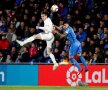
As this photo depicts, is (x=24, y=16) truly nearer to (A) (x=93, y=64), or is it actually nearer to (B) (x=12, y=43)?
(B) (x=12, y=43)

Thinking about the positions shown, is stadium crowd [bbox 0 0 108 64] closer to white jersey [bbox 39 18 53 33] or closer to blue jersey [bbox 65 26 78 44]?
blue jersey [bbox 65 26 78 44]

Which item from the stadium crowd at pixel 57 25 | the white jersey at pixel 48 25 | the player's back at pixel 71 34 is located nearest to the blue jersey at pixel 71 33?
the player's back at pixel 71 34

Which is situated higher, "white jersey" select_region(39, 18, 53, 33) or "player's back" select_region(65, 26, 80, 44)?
"white jersey" select_region(39, 18, 53, 33)

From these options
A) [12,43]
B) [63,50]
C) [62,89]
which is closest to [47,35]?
[62,89]

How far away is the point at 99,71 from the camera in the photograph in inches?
749

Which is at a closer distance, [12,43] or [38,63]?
[38,63]

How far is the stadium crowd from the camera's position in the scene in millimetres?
20266

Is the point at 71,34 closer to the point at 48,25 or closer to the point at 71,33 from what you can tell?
the point at 71,33

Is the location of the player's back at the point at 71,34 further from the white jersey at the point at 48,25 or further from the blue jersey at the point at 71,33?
the white jersey at the point at 48,25

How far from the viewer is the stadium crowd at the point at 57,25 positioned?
20266 millimetres

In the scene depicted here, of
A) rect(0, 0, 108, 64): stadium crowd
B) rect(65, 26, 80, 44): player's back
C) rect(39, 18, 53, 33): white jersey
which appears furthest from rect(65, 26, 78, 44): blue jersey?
rect(0, 0, 108, 64): stadium crowd

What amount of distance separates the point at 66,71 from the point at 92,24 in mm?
2895

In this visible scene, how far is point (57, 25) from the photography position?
21.9 metres

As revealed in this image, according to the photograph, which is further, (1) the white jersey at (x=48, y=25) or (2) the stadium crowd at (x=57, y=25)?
(2) the stadium crowd at (x=57, y=25)
